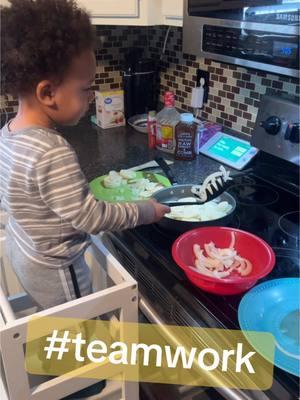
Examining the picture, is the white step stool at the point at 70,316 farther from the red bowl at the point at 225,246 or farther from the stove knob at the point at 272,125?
the stove knob at the point at 272,125

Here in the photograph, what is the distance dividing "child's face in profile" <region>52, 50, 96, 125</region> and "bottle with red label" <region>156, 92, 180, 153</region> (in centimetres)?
63

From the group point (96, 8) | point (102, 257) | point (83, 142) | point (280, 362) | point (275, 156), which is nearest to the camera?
point (280, 362)

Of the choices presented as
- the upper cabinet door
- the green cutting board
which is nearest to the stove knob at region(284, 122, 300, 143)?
the green cutting board

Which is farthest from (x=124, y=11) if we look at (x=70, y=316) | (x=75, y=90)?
(x=70, y=316)

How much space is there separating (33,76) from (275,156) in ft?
2.47

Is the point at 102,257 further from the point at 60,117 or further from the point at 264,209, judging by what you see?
the point at 264,209

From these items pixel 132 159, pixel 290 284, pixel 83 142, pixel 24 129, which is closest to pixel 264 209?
pixel 290 284

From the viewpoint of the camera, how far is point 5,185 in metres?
0.81

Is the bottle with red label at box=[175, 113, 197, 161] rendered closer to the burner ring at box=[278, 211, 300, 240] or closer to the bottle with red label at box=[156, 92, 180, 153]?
Answer: the bottle with red label at box=[156, 92, 180, 153]

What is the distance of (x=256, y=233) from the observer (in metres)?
0.97

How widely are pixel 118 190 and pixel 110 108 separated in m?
0.59

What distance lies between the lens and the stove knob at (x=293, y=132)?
1096 mm

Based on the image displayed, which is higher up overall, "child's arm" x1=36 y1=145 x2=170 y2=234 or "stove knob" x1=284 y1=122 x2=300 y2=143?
"stove knob" x1=284 y1=122 x2=300 y2=143

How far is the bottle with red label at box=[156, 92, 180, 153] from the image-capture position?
1419 mm
